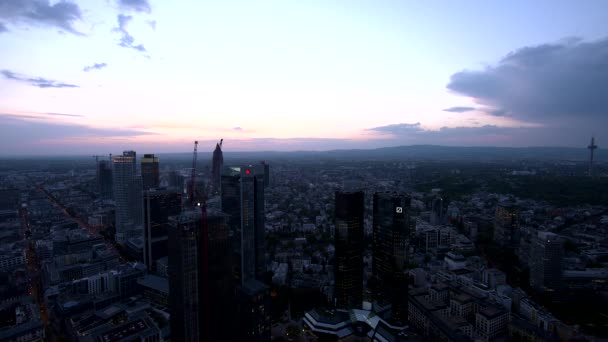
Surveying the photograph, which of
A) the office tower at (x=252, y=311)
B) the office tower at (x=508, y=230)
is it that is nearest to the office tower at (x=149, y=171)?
the office tower at (x=252, y=311)

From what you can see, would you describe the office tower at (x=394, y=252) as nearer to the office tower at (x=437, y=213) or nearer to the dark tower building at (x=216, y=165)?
the dark tower building at (x=216, y=165)

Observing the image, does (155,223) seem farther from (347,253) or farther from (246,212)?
(347,253)

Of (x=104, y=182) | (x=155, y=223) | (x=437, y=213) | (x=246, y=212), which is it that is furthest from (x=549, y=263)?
(x=104, y=182)

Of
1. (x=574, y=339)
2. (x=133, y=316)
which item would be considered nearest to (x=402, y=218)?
(x=574, y=339)

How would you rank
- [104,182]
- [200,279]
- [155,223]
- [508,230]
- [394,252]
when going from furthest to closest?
[104,182]
[508,230]
[155,223]
[394,252]
[200,279]

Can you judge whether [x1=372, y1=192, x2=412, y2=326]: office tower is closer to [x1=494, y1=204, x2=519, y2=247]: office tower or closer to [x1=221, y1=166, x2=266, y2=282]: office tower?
[x1=221, y1=166, x2=266, y2=282]: office tower
